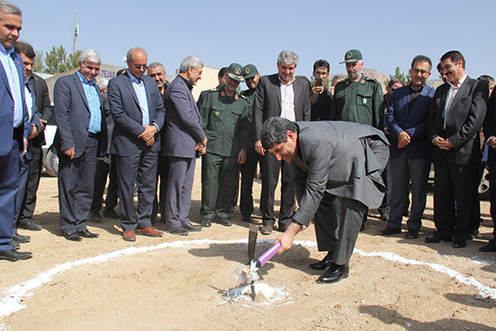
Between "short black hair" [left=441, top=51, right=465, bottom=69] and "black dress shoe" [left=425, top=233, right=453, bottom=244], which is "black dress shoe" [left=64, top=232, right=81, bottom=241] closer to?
"black dress shoe" [left=425, top=233, right=453, bottom=244]

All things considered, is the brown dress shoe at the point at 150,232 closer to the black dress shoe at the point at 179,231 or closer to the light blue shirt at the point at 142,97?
the black dress shoe at the point at 179,231

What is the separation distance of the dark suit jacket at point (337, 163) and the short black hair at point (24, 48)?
3.57 meters

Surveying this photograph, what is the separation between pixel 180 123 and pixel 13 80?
196 cm

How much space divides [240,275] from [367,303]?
1057 mm

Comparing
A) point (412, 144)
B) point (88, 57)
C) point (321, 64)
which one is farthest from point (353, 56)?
point (88, 57)

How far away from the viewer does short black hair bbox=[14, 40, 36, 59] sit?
490 cm

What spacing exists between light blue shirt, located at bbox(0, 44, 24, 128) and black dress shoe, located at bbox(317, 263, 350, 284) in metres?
3.44

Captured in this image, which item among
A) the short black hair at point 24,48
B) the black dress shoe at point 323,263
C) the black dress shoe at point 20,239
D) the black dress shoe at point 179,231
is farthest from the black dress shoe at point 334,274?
the short black hair at point 24,48

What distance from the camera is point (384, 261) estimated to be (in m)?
4.37

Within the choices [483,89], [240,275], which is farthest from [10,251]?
[483,89]

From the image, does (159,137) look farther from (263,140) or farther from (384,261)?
(384,261)

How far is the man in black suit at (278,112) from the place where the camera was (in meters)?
5.57

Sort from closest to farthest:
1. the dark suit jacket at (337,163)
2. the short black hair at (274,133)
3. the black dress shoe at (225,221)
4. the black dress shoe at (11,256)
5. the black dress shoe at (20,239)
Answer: the short black hair at (274,133), the dark suit jacket at (337,163), the black dress shoe at (11,256), the black dress shoe at (20,239), the black dress shoe at (225,221)

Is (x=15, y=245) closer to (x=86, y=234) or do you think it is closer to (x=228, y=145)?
(x=86, y=234)
